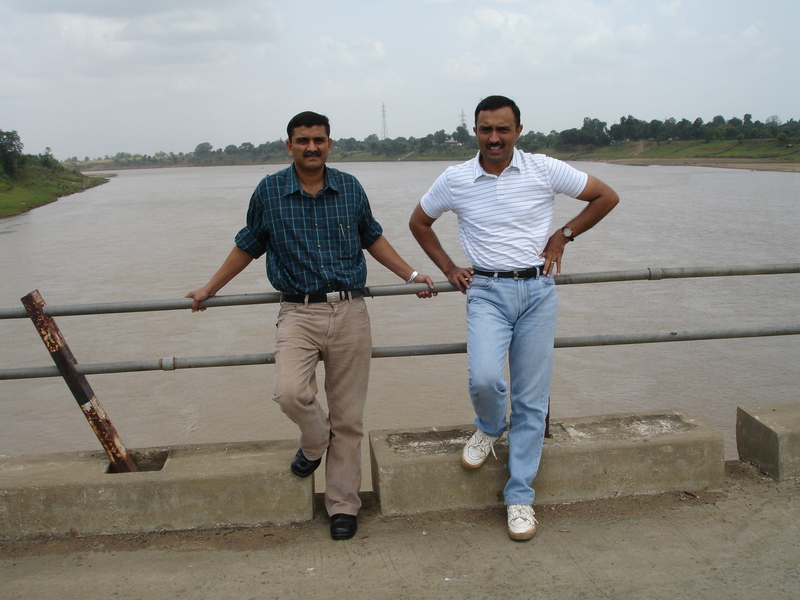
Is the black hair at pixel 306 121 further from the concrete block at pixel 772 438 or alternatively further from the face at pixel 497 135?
the concrete block at pixel 772 438

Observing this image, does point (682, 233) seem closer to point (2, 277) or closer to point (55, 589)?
point (2, 277)

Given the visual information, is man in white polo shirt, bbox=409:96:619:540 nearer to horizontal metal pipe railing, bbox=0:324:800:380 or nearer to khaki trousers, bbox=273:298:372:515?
horizontal metal pipe railing, bbox=0:324:800:380

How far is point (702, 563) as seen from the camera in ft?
8.96

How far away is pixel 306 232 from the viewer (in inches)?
122

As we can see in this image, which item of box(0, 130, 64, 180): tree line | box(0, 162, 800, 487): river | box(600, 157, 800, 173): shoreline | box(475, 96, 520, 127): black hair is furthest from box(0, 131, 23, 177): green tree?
box(475, 96, 520, 127): black hair

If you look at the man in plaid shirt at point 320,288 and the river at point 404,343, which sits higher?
the man in plaid shirt at point 320,288

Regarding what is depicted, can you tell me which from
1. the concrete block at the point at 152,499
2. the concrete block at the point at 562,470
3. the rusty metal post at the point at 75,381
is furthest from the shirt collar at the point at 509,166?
the rusty metal post at the point at 75,381

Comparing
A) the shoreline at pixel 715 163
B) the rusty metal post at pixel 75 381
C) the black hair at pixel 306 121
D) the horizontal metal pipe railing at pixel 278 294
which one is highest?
the black hair at pixel 306 121

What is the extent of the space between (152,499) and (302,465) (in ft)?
2.08

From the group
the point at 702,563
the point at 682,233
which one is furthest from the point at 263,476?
the point at 682,233

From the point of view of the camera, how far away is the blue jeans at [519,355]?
→ 3029mm

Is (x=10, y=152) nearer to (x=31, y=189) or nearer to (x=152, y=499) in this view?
(x=31, y=189)

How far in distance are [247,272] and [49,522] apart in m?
15.2

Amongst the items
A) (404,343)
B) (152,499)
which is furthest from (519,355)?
(404,343)
